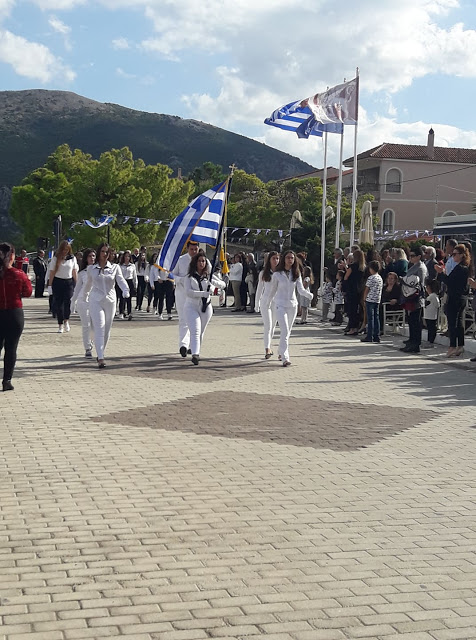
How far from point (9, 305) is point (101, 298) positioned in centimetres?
250

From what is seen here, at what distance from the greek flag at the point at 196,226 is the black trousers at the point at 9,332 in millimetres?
5009

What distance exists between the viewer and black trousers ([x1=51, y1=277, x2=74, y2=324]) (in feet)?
62.3

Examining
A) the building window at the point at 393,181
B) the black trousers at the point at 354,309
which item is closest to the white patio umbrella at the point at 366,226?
the black trousers at the point at 354,309

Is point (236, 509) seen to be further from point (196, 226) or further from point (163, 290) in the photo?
point (163, 290)

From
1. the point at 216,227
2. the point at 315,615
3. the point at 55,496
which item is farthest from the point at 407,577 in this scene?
the point at 216,227

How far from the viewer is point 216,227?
656 inches

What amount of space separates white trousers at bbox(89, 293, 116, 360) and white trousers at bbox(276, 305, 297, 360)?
263 centimetres

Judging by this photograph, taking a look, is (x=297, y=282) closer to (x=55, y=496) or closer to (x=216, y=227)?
(x=216, y=227)

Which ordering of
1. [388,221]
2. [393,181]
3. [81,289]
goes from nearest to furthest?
1. [81,289]
2. [393,181]
3. [388,221]

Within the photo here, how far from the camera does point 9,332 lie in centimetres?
1090

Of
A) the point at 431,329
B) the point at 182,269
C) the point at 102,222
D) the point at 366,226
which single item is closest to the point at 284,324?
the point at 182,269

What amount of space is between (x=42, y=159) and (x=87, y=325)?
166m

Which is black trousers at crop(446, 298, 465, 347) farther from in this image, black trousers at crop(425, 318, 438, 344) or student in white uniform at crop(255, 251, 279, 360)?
student in white uniform at crop(255, 251, 279, 360)

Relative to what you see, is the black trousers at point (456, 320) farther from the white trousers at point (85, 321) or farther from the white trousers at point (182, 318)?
the white trousers at point (85, 321)
